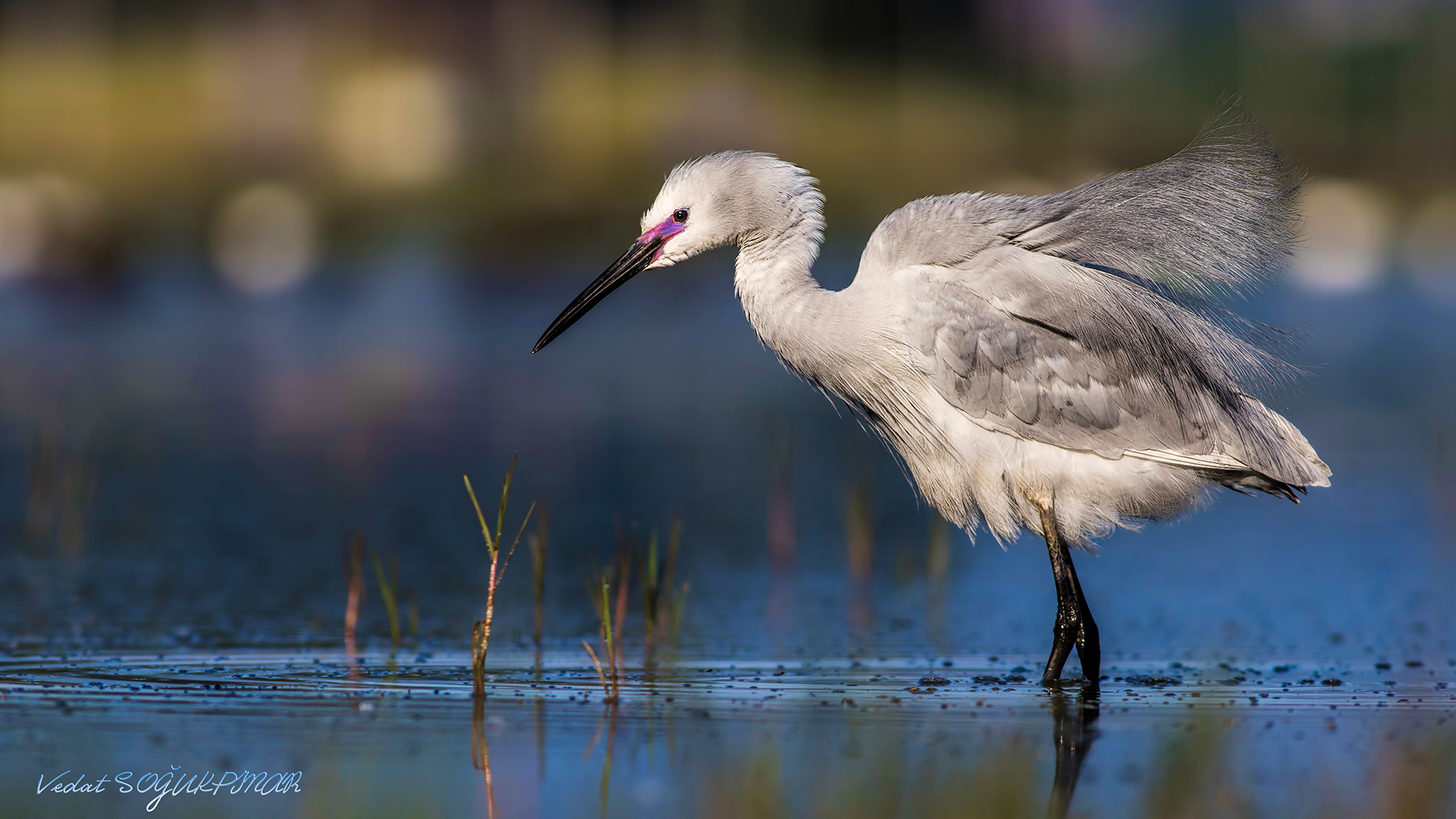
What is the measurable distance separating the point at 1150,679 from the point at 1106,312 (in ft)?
5.04

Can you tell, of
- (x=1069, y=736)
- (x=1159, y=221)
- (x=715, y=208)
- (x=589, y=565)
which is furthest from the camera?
(x=589, y=565)

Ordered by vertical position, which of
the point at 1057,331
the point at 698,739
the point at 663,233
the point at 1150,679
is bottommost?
the point at 1150,679

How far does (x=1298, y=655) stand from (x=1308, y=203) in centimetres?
205

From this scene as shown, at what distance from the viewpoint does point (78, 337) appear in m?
21.8

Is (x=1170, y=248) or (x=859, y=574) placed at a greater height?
(x=1170, y=248)

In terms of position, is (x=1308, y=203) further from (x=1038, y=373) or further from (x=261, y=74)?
(x=261, y=74)

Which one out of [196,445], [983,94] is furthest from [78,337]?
[983,94]

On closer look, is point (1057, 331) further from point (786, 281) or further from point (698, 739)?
point (698, 739)

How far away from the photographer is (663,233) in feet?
22.8

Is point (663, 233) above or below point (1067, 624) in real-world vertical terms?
above

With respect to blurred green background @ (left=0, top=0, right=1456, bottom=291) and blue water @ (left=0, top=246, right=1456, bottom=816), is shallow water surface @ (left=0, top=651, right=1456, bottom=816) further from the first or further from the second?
blurred green background @ (left=0, top=0, right=1456, bottom=291)

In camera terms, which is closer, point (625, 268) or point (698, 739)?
point (698, 739)

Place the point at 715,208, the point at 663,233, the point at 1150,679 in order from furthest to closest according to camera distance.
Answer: the point at 663,233 < the point at 715,208 < the point at 1150,679

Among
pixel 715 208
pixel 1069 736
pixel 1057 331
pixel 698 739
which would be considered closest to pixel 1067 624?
pixel 1057 331
